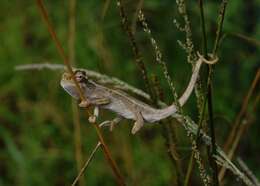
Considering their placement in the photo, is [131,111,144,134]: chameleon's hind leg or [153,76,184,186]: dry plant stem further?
[153,76,184,186]: dry plant stem

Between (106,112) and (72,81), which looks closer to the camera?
(72,81)

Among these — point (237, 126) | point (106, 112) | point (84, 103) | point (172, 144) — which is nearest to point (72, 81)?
point (84, 103)

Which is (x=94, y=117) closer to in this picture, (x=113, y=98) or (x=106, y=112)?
(x=113, y=98)

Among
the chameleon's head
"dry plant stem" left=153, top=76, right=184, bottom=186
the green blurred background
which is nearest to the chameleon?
the chameleon's head

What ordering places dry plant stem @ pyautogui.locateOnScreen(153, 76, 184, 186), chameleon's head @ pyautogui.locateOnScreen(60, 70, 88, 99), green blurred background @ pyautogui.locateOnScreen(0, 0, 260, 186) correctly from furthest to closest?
green blurred background @ pyautogui.locateOnScreen(0, 0, 260, 186)
dry plant stem @ pyautogui.locateOnScreen(153, 76, 184, 186)
chameleon's head @ pyautogui.locateOnScreen(60, 70, 88, 99)

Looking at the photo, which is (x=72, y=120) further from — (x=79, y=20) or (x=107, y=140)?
(x=79, y=20)

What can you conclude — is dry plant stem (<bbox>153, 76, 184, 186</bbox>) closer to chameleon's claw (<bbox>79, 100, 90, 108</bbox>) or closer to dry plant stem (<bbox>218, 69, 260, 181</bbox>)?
dry plant stem (<bbox>218, 69, 260, 181</bbox>)
